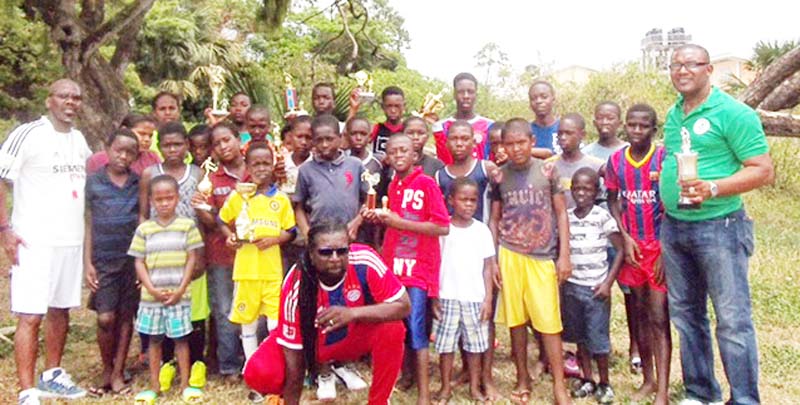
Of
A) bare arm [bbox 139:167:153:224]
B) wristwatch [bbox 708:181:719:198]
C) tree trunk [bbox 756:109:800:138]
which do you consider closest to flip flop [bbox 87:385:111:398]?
bare arm [bbox 139:167:153:224]

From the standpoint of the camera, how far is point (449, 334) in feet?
13.7

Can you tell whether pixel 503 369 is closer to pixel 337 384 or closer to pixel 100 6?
pixel 337 384

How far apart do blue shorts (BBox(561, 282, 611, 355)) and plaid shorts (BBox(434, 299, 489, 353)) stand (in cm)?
56

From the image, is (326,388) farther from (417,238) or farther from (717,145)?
(717,145)

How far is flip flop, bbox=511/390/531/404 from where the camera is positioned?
4195mm

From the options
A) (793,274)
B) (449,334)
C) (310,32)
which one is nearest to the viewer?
(449,334)

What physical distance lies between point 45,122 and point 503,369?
335 cm

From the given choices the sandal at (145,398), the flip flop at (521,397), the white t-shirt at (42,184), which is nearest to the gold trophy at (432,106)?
the flip flop at (521,397)

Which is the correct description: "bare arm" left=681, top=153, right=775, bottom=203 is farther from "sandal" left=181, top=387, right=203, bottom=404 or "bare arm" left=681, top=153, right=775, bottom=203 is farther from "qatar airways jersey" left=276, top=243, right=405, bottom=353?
"sandal" left=181, top=387, right=203, bottom=404

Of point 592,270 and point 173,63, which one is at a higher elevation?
point 173,63

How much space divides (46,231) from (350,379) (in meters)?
2.01

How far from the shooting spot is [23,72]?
1258 cm

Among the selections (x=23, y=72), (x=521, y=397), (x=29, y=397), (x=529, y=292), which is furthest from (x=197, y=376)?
(x=23, y=72)

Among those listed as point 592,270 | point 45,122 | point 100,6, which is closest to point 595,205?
point 592,270
